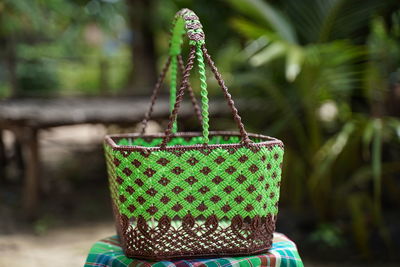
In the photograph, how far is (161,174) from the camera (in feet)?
5.02

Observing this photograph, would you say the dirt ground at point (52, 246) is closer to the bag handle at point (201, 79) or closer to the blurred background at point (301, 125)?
the blurred background at point (301, 125)

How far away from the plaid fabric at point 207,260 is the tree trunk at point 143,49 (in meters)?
6.26

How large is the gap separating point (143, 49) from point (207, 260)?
687 cm

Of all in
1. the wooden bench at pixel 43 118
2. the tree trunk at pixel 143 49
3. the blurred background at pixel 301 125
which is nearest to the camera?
the blurred background at pixel 301 125

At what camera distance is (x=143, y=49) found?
821 cm

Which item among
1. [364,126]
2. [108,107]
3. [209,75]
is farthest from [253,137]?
[108,107]

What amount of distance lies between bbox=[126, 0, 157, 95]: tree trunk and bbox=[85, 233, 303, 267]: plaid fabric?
6261 millimetres

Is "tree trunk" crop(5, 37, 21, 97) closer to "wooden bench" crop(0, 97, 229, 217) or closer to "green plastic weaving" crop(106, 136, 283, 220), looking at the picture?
"wooden bench" crop(0, 97, 229, 217)

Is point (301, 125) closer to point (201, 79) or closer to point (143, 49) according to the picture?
A: point (201, 79)

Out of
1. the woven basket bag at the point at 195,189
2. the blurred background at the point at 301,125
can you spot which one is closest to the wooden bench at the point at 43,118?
the blurred background at the point at 301,125

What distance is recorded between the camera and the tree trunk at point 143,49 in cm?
800

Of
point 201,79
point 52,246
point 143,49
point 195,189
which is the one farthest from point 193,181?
point 143,49

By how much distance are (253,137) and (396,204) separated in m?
3.68

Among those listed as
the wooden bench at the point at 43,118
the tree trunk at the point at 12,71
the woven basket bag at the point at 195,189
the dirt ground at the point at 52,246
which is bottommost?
the dirt ground at the point at 52,246
